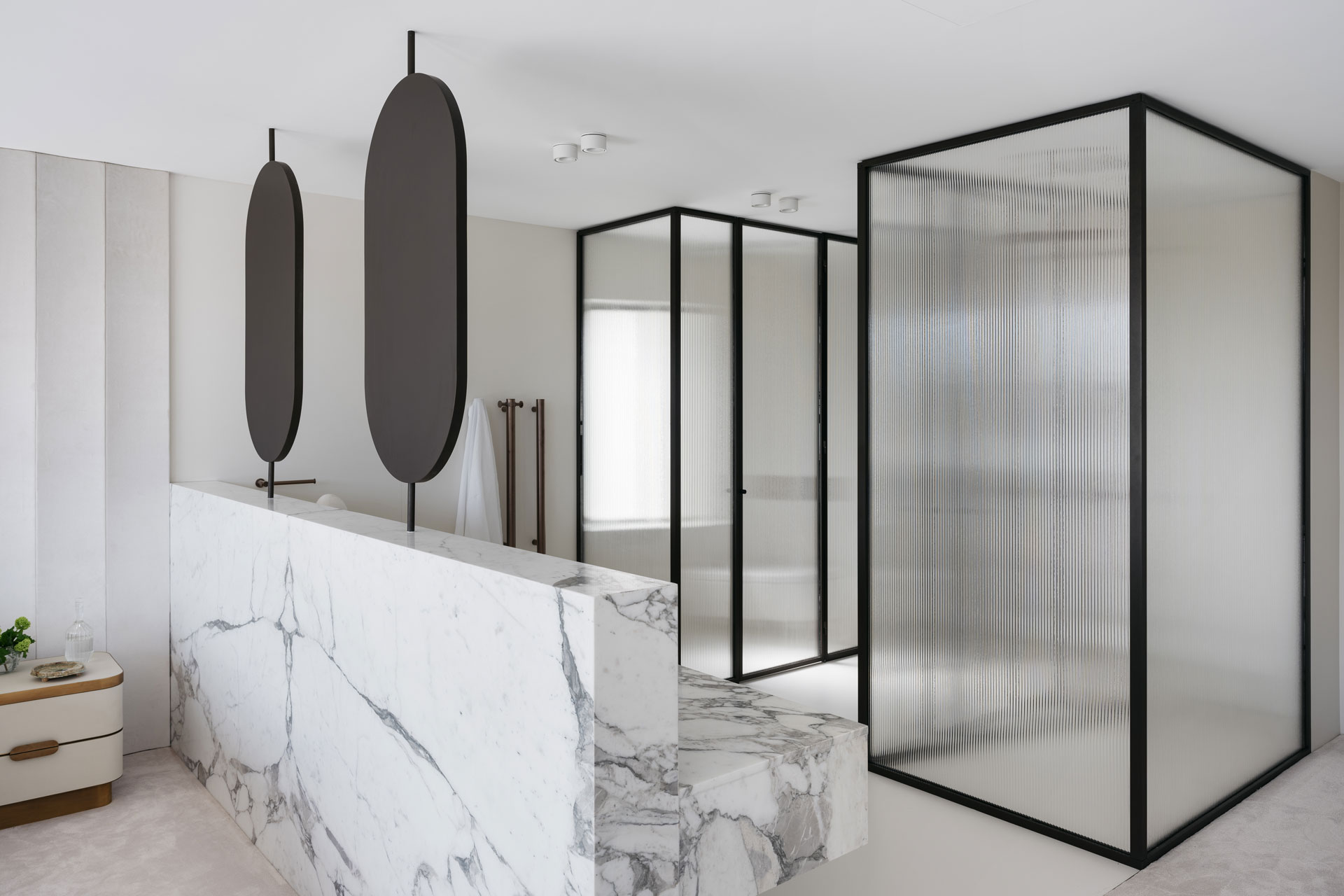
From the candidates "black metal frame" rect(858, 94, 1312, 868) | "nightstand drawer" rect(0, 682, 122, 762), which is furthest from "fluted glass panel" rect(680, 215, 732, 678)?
"nightstand drawer" rect(0, 682, 122, 762)

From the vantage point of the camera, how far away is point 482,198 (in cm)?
423

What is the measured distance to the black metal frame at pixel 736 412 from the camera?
4.39m

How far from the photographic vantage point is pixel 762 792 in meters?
1.95

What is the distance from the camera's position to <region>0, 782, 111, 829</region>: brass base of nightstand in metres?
3.06

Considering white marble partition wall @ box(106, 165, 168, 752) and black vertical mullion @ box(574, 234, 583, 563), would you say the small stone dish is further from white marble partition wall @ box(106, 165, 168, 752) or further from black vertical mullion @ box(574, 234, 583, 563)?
black vertical mullion @ box(574, 234, 583, 563)

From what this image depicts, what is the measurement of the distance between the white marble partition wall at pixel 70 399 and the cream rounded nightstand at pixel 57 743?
369 mm

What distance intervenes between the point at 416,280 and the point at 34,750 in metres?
2.23

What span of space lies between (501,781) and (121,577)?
2.69 meters

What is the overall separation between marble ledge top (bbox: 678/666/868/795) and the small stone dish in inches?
91.0

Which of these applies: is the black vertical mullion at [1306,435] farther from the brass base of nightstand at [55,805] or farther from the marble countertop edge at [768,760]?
the brass base of nightstand at [55,805]

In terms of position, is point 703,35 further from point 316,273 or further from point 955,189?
point 316,273

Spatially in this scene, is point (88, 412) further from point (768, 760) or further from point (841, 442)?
point (841, 442)

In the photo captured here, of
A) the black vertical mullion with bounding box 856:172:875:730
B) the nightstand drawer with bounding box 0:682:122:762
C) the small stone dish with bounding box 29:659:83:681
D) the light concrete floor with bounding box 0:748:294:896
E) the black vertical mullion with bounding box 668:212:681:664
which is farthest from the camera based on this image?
the black vertical mullion with bounding box 668:212:681:664

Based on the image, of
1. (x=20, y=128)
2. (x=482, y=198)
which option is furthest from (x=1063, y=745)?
(x=20, y=128)
